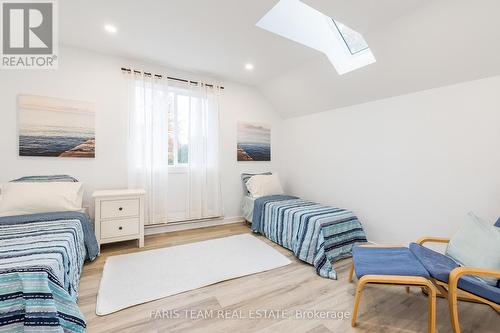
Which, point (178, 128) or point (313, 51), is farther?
point (178, 128)

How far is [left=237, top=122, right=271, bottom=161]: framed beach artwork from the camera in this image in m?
4.07

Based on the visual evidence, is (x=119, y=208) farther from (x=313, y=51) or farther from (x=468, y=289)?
(x=468, y=289)

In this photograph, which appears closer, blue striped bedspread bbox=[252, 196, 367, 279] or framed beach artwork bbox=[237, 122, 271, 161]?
blue striped bedspread bbox=[252, 196, 367, 279]

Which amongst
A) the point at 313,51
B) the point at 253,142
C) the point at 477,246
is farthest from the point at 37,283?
the point at 253,142

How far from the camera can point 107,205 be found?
2.65 meters

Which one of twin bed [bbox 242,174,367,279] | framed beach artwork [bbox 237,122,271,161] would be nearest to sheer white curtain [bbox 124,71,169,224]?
framed beach artwork [bbox 237,122,271,161]

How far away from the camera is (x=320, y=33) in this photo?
2.76 metres

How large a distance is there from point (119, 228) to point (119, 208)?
0.24m

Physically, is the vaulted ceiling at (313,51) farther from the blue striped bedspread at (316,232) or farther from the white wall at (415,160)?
the blue striped bedspread at (316,232)

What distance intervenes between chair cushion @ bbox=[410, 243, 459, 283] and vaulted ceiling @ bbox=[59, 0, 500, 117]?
1773mm

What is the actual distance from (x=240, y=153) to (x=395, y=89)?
2465 millimetres

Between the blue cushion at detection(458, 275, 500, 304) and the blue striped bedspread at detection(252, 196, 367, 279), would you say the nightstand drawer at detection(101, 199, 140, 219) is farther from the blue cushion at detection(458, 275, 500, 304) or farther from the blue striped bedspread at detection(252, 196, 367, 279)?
the blue cushion at detection(458, 275, 500, 304)

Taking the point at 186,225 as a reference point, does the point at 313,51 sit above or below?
above

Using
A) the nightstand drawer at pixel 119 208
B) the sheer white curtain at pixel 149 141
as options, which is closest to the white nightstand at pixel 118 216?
the nightstand drawer at pixel 119 208
